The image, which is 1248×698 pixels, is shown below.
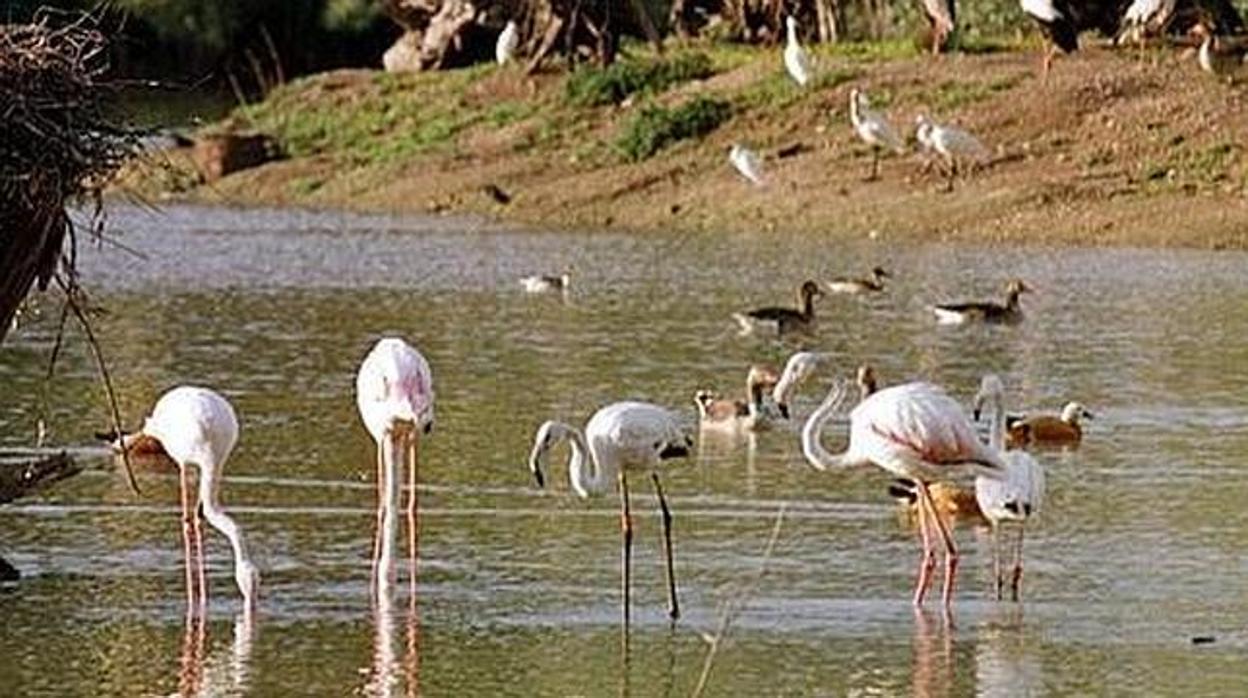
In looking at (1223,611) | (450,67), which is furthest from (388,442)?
(450,67)

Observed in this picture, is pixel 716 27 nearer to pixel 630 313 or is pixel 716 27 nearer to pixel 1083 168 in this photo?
pixel 1083 168

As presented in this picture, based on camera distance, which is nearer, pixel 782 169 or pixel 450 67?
pixel 782 169

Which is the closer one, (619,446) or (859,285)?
(619,446)

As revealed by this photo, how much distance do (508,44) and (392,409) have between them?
32.3 meters

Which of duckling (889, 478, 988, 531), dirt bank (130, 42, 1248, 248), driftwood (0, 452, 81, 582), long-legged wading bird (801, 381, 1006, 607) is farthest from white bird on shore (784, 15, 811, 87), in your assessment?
driftwood (0, 452, 81, 582)

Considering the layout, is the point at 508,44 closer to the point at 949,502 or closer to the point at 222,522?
the point at 949,502

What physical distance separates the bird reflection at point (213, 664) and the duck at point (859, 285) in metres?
15.0

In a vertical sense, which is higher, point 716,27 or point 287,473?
point 716,27

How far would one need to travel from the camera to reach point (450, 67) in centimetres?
4866

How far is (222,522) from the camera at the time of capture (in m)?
12.8

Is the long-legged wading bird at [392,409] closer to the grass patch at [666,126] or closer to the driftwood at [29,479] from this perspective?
the driftwood at [29,479]

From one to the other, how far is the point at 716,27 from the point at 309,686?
126ft

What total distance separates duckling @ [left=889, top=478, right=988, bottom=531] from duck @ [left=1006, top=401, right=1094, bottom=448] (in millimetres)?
2556

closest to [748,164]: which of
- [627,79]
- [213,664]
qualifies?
[627,79]
